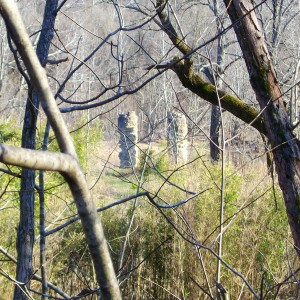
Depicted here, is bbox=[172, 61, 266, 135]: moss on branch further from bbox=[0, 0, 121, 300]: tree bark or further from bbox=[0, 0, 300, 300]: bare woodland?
bbox=[0, 0, 121, 300]: tree bark

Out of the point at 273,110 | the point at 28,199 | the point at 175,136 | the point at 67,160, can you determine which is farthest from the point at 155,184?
the point at 67,160

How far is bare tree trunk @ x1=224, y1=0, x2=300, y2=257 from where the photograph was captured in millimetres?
3283

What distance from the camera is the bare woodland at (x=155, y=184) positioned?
894 millimetres

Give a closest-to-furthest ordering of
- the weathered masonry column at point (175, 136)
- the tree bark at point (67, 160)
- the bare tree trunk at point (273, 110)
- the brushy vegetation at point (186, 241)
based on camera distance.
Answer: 1. the tree bark at point (67, 160)
2. the bare tree trunk at point (273, 110)
3. the weathered masonry column at point (175, 136)
4. the brushy vegetation at point (186, 241)

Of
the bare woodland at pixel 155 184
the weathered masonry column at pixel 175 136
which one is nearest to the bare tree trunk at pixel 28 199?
the bare woodland at pixel 155 184

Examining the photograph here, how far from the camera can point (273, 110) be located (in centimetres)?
338

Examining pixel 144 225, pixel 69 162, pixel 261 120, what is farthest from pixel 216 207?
pixel 69 162

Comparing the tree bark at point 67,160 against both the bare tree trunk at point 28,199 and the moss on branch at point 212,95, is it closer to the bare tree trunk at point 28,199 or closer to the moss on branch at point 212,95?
the bare tree trunk at point 28,199

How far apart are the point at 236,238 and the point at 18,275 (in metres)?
5.54

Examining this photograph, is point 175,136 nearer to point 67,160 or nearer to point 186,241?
point 186,241

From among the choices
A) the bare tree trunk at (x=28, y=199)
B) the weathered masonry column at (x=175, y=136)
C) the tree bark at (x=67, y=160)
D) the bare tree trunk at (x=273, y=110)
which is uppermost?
the weathered masonry column at (x=175, y=136)

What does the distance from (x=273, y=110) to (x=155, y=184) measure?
5.69 m

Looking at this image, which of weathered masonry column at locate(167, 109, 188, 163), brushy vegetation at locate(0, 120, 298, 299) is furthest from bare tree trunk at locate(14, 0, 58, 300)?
brushy vegetation at locate(0, 120, 298, 299)

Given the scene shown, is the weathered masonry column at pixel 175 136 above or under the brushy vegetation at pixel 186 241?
above
